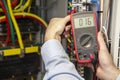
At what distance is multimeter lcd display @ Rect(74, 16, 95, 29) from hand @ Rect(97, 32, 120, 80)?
61mm

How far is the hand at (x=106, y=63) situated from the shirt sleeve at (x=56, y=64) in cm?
17

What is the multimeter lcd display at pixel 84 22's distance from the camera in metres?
0.95

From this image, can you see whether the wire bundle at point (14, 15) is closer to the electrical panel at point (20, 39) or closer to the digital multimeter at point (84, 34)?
the electrical panel at point (20, 39)

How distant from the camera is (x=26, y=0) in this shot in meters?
1.45

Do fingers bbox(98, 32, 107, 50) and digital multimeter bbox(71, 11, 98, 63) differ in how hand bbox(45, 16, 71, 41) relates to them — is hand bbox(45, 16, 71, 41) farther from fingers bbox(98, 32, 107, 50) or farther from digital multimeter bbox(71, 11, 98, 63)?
fingers bbox(98, 32, 107, 50)

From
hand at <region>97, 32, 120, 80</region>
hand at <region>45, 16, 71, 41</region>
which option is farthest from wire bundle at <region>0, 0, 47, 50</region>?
hand at <region>97, 32, 120, 80</region>

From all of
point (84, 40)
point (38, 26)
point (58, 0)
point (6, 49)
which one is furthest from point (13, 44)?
point (84, 40)

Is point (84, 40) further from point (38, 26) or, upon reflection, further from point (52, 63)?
point (38, 26)

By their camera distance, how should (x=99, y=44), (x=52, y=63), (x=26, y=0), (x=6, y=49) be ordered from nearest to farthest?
(x=52, y=63) < (x=99, y=44) < (x=6, y=49) < (x=26, y=0)

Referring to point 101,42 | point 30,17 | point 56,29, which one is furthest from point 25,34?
point 101,42

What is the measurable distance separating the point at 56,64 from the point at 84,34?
218 millimetres

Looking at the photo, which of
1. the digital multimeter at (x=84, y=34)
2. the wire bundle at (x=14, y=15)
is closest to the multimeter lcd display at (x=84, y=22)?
the digital multimeter at (x=84, y=34)

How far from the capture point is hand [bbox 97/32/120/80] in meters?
0.92

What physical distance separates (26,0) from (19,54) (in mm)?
363
